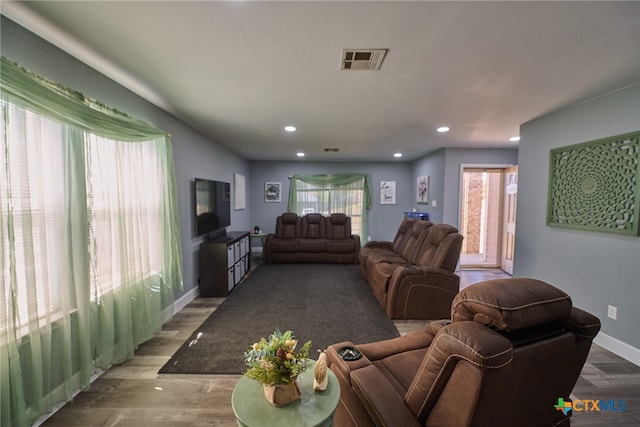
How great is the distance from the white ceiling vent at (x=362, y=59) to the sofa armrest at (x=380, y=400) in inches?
74.5

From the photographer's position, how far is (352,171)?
6.79 metres

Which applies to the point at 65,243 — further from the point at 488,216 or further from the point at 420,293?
the point at 488,216

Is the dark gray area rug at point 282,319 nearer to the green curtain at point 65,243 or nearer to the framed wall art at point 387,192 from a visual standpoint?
the green curtain at point 65,243

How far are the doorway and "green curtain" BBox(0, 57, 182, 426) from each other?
5.12 meters

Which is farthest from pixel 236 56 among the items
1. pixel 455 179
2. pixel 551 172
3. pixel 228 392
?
pixel 455 179

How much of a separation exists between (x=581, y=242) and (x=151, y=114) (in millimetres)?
4621

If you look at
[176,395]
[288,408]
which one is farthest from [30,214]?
[288,408]

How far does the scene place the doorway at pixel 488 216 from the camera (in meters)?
5.00

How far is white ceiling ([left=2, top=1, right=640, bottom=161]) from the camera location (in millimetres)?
1353

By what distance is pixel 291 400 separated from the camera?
110 cm

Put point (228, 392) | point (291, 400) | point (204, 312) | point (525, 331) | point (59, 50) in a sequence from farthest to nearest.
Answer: point (204, 312), point (228, 392), point (59, 50), point (291, 400), point (525, 331)

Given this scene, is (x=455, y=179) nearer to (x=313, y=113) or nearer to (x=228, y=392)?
(x=313, y=113)

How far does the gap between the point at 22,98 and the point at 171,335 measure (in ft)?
7.37

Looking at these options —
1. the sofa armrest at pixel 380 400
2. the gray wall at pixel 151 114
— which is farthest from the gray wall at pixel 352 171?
the sofa armrest at pixel 380 400
